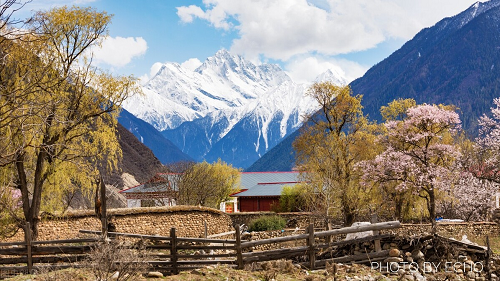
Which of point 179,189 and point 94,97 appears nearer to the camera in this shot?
point 94,97

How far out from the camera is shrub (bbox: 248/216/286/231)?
133 ft

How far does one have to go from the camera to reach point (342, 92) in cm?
3139

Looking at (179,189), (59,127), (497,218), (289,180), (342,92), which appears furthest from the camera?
(289,180)

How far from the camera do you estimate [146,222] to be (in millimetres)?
34125

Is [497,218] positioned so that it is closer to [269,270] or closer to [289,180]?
[269,270]

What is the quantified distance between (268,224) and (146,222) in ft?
36.4

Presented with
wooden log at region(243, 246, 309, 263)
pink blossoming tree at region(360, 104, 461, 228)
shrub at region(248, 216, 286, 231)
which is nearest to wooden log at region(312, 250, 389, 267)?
wooden log at region(243, 246, 309, 263)

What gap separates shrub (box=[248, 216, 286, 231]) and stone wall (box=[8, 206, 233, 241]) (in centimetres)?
280

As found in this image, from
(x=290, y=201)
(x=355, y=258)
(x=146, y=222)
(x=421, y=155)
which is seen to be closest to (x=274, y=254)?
(x=355, y=258)

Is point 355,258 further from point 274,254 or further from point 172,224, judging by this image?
point 172,224

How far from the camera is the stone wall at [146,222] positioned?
2821 cm

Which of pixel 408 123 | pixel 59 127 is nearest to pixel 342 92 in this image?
pixel 408 123

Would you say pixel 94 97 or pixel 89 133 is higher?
pixel 94 97

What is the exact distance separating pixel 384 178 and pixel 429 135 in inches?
130
